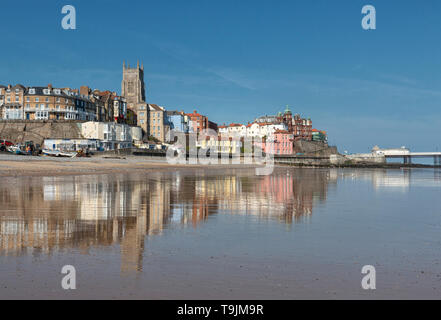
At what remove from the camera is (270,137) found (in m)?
160

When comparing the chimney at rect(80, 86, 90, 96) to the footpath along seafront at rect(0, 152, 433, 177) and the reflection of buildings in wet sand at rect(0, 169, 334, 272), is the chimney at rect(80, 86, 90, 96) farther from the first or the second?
the reflection of buildings in wet sand at rect(0, 169, 334, 272)

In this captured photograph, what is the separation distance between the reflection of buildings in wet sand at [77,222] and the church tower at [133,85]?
137 meters

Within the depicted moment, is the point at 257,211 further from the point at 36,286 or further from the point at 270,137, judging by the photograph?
the point at 270,137

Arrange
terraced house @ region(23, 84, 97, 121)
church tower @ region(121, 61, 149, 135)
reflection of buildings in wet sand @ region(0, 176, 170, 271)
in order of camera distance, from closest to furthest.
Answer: reflection of buildings in wet sand @ region(0, 176, 170, 271), terraced house @ region(23, 84, 97, 121), church tower @ region(121, 61, 149, 135)

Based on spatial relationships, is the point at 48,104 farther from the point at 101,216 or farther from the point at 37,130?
the point at 101,216

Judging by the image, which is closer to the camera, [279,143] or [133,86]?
[133,86]

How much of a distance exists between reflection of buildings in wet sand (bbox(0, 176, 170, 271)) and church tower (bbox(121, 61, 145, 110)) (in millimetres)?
137426

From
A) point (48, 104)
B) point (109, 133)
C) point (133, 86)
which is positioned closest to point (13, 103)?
point (48, 104)

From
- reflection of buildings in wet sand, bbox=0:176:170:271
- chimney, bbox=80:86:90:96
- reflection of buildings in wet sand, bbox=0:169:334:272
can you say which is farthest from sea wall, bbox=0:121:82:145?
reflection of buildings in wet sand, bbox=0:176:170:271

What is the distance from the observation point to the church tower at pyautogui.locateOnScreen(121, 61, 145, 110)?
5920 inches

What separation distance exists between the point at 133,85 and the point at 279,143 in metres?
60.4

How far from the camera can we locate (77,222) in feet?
34.6

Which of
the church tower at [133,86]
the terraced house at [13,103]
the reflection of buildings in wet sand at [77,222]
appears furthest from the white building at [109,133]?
the reflection of buildings in wet sand at [77,222]

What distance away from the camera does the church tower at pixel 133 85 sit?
15038cm
